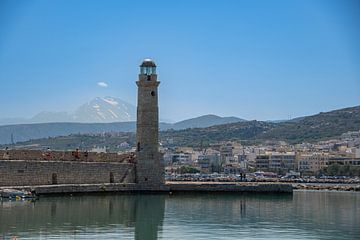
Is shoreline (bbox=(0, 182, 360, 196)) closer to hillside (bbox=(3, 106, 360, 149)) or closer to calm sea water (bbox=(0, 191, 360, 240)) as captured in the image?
calm sea water (bbox=(0, 191, 360, 240))

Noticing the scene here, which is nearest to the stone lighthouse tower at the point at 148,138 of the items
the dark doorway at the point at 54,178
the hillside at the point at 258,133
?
the dark doorway at the point at 54,178

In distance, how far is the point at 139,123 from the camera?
104 feet

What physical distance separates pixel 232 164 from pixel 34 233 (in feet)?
325

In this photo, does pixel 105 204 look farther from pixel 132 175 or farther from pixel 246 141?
pixel 246 141

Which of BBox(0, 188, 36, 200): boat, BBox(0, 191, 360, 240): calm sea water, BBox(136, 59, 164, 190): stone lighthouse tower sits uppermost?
BBox(136, 59, 164, 190): stone lighthouse tower

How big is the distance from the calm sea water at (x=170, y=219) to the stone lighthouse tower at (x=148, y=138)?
1.98 m

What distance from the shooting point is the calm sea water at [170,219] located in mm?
17516

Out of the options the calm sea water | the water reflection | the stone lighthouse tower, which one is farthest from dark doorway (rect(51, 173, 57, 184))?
the stone lighthouse tower

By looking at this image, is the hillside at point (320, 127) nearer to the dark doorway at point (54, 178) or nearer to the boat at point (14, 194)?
the dark doorway at point (54, 178)

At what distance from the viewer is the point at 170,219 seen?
2116 cm

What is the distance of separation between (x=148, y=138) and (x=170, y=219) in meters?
10.9

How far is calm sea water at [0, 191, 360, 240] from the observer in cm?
1752

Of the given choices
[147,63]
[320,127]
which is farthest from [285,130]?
[147,63]

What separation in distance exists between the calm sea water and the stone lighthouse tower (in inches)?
78.0
